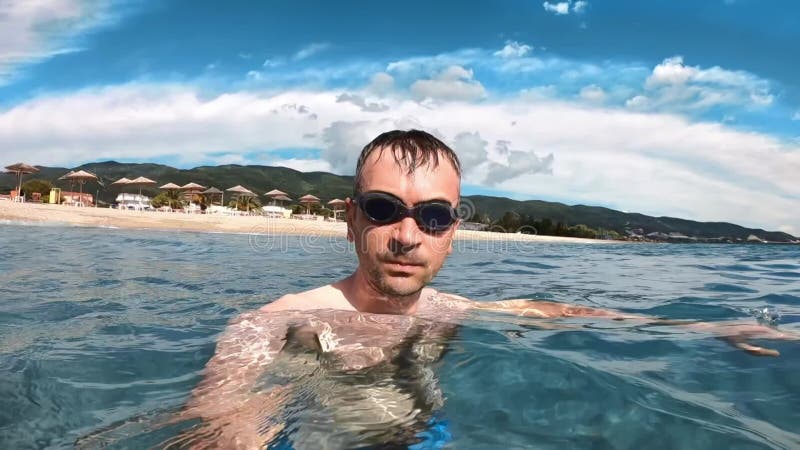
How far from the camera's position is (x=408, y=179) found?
2477 mm

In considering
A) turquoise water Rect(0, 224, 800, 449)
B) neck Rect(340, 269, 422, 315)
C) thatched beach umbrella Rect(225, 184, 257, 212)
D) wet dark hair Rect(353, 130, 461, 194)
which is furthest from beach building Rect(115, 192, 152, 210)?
wet dark hair Rect(353, 130, 461, 194)

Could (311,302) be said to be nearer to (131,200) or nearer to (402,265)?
(402,265)

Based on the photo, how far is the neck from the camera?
2785mm

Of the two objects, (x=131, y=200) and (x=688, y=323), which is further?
(x=131, y=200)

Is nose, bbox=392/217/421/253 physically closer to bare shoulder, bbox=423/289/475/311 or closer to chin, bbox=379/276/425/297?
chin, bbox=379/276/425/297

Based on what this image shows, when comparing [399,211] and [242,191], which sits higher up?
[242,191]

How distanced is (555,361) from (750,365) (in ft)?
3.38

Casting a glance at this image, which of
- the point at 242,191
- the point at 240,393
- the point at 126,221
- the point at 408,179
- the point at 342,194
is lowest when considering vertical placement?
the point at 126,221

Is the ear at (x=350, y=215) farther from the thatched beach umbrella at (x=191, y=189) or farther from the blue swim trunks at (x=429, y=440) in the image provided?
the thatched beach umbrella at (x=191, y=189)

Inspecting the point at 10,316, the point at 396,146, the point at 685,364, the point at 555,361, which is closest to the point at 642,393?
the point at 555,361

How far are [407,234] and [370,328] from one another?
0.60m

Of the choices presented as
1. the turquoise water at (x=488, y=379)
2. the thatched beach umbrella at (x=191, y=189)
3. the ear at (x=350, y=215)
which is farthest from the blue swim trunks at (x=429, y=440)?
the thatched beach umbrella at (x=191, y=189)

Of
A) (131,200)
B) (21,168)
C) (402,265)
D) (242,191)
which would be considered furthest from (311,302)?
(131,200)

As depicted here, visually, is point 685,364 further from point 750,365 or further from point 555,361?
point 555,361
